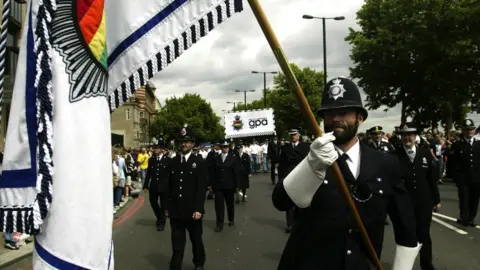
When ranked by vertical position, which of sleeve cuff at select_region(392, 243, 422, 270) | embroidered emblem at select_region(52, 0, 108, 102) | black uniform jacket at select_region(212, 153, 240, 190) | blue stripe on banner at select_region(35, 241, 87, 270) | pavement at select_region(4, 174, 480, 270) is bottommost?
pavement at select_region(4, 174, 480, 270)

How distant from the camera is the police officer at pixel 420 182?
648 centimetres

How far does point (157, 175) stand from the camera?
11219mm

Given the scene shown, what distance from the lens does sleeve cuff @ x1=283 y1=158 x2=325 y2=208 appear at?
2301 millimetres

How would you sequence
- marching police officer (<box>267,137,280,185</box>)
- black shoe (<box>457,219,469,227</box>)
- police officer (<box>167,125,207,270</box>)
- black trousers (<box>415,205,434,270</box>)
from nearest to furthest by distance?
1. black trousers (<box>415,205,434,270</box>)
2. police officer (<box>167,125,207,270</box>)
3. black shoe (<box>457,219,469,227</box>)
4. marching police officer (<box>267,137,280,185</box>)

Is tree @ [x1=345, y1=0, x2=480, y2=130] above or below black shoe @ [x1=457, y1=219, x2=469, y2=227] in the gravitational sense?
above

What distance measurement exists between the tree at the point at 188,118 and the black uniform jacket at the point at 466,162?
71870 mm

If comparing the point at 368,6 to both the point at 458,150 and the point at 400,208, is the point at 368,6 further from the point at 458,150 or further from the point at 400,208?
the point at 400,208

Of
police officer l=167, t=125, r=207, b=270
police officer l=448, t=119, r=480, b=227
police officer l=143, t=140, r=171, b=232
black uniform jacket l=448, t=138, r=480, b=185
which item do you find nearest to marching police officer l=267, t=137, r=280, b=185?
police officer l=143, t=140, r=171, b=232

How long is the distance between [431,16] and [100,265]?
27615mm

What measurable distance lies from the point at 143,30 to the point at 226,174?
30.2 feet

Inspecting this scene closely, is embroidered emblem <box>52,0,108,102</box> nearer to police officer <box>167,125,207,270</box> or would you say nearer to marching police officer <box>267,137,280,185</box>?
Result: police officer <box>167,125,207,270</box>

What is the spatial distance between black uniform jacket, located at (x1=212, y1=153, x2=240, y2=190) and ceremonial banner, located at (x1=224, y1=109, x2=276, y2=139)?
695 inches

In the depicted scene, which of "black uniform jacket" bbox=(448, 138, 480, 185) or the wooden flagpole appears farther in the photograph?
"black uniform jacket" bbox=(448, 138, 480, 185)

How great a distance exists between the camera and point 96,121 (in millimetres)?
2098
